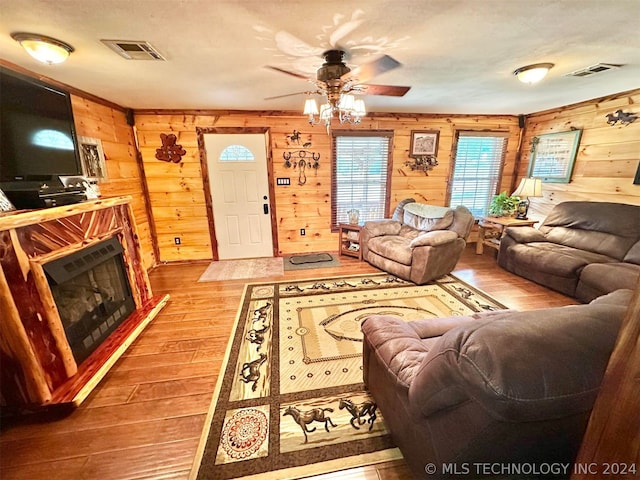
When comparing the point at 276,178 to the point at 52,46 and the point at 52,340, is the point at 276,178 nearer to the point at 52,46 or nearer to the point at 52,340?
the point at 52,46

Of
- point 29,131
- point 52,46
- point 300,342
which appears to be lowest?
point 300,342

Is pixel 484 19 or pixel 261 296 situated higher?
pixel 484 19

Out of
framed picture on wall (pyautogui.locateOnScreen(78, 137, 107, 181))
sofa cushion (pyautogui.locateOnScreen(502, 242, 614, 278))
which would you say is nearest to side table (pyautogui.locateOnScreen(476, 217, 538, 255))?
sofa cushion (pyautogui.locateOnScreen(502, 242, 614, 278))

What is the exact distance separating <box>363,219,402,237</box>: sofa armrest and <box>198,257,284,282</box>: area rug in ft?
4.79

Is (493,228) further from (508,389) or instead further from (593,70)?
(508,389)

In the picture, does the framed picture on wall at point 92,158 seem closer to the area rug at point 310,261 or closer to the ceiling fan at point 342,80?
the ceiling fan at point 342,80

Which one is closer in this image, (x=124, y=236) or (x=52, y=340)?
(x=52, y=340)

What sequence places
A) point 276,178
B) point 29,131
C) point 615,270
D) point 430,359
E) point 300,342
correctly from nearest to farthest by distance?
1. point 430,359
2. point 29,131
3. point 300,342
4. point 615,270
5. point 276,178

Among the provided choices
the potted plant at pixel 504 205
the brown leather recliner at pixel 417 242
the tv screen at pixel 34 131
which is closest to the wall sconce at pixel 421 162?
the brown leather recliner at pixel 417 242

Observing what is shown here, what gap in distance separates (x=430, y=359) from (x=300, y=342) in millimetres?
1547

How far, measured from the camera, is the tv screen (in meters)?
1.63

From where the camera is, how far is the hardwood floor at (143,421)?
133cm

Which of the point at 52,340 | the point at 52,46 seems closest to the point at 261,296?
the point at 52,340

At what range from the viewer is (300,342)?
226 centimetres
